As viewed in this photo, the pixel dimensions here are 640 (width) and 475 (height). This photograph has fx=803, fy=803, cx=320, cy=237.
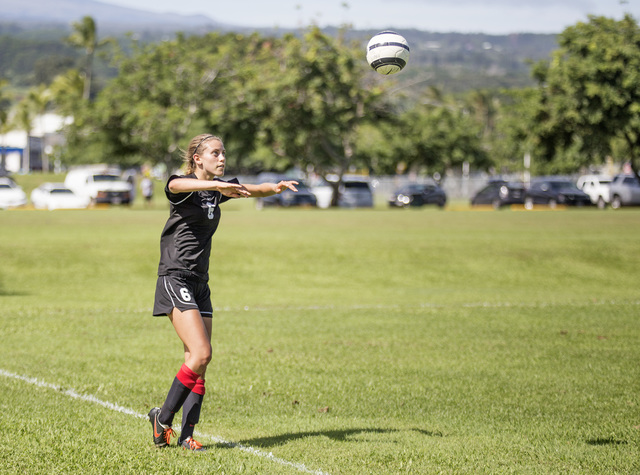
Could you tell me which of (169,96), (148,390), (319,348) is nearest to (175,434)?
(148,390)

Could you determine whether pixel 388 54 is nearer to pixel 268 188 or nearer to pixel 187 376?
pixel 268 188

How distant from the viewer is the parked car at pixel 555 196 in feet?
172

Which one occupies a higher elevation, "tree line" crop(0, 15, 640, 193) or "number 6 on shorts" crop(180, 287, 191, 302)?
"tree line" crop(0, 15, 640, 193)

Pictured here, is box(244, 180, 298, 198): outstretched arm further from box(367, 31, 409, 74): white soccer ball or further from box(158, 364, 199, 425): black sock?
box(367, 31, 409, 74): white soccer ball

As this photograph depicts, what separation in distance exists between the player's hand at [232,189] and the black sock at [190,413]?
1546mm

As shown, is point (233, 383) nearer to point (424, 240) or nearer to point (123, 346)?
point (123, 346)

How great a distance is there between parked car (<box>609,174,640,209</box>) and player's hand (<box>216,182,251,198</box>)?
4725 cm

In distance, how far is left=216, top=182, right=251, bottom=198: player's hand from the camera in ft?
18.6

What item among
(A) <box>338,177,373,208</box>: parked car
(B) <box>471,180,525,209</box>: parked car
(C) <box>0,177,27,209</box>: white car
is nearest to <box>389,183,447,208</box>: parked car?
(A) <box>338,177,373,208</box>: parked car

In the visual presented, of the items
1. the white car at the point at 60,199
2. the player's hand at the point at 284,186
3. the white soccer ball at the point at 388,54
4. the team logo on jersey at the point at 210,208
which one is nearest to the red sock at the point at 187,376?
the team logo on jersey at the point at 210,208

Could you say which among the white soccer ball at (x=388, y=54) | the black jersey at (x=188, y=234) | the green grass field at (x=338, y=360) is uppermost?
the white soccer ball at (x=388, y=54)

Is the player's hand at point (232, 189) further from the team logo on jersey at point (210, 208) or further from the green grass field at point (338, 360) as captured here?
the green grass field at point (338, 360)

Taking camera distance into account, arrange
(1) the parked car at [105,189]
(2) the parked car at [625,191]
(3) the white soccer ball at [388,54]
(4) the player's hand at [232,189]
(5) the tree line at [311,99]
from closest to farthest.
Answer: (4) the player's hand at [232,189]
(3) the white soccer ball at [388,54]
(5) the tree line at [311,99]
(2) the parked car at [625,191]
(1) the parked car at [105,189]

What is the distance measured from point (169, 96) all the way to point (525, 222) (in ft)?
93.4
